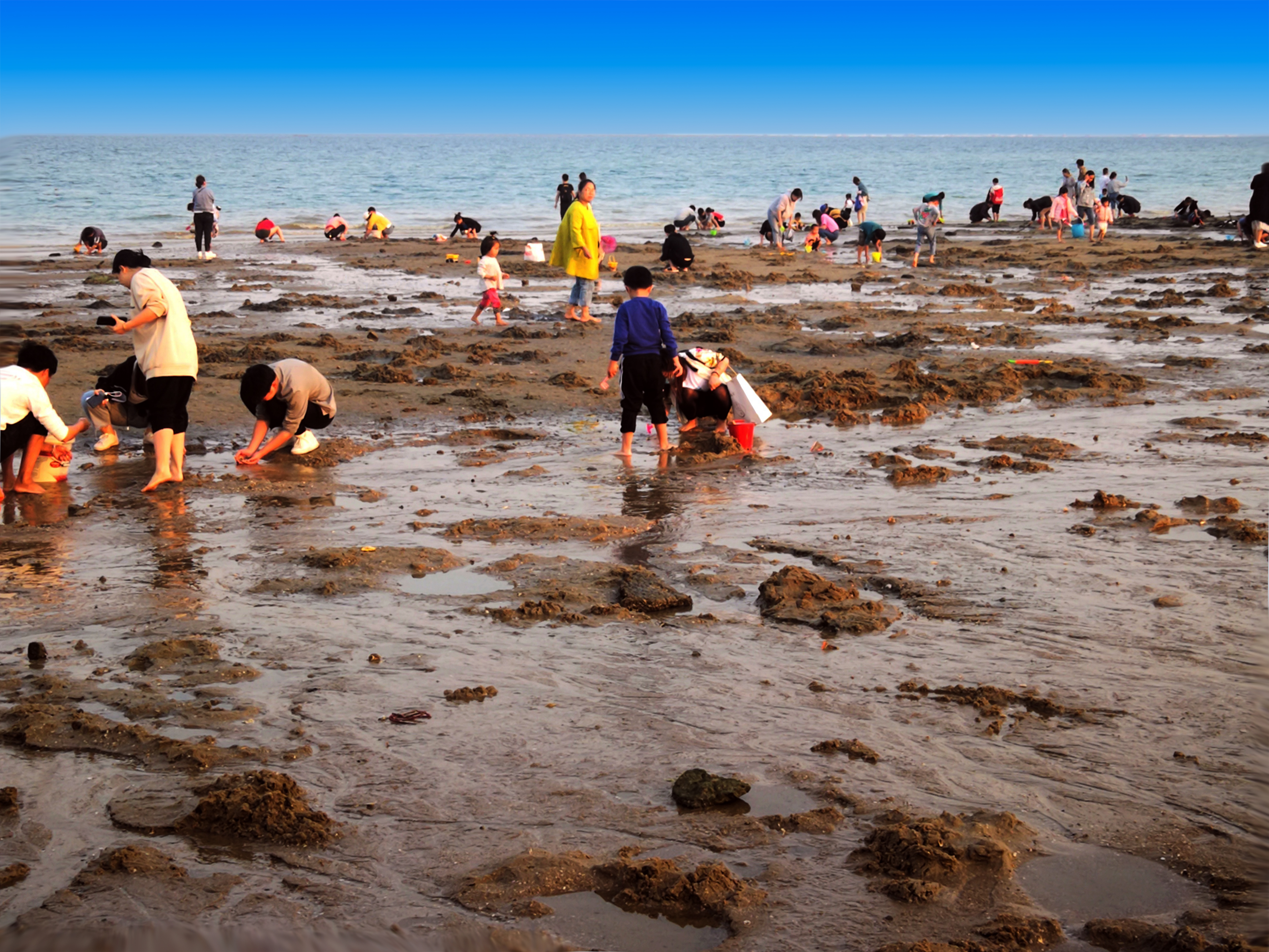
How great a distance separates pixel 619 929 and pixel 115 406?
754 cm

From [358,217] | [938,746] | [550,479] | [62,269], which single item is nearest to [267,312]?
[62,269]

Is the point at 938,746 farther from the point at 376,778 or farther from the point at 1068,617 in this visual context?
the point at 376,778

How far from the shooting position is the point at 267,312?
17562 millimetres

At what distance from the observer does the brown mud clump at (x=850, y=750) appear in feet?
14.3

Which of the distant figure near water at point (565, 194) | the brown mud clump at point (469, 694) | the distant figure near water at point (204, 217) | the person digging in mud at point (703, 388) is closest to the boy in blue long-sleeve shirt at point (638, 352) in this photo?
the person digging in mud at point (703, 388)

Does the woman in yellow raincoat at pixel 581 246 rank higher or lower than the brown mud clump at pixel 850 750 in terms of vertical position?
higher

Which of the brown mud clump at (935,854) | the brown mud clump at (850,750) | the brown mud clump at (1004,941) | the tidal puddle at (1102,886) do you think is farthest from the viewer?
the brown mud clump at (850,750)

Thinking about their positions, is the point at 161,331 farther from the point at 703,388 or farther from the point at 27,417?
the point at 703,388

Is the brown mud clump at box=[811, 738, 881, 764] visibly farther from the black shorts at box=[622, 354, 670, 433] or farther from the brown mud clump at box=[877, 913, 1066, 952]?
the black shorts at box=[622, 354, 670, 433]

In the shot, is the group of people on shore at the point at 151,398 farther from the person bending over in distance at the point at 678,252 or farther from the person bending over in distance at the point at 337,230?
the person bending over in distance at the point at 337,230

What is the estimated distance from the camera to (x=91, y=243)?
27.0m

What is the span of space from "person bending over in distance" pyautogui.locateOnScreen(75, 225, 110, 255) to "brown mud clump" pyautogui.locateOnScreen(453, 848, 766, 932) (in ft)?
86.8

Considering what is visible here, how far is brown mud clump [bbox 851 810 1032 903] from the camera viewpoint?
350 centimetres

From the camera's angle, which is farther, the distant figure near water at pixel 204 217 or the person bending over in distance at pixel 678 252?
the distant figure near water at pixel 204 217
